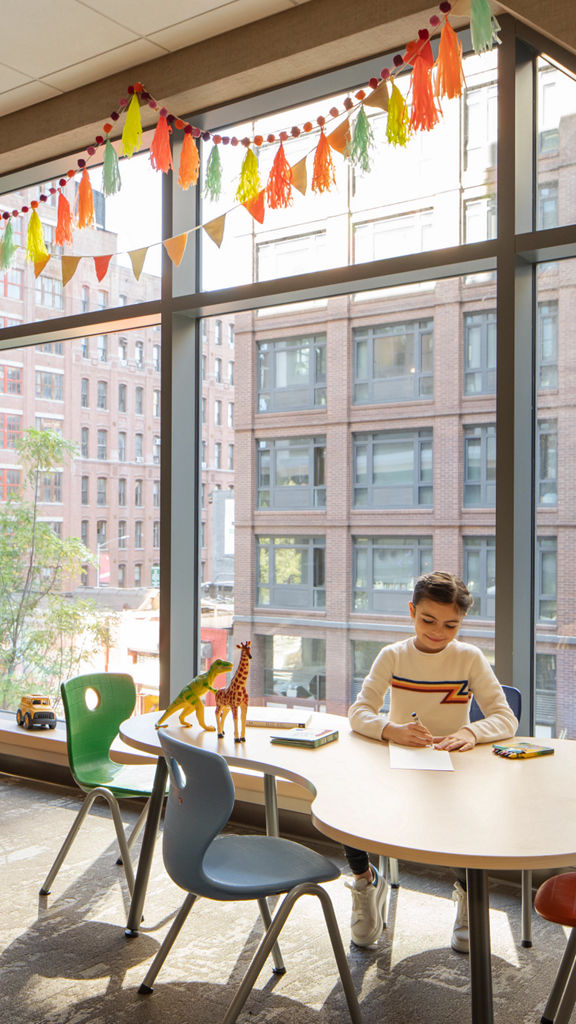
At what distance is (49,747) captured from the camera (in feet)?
14.5

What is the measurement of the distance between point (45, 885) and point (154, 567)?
164 cm

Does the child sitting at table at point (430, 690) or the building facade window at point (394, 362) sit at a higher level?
the building facade window at point (394, 362)

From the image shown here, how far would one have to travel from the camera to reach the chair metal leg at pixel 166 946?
2320 mm

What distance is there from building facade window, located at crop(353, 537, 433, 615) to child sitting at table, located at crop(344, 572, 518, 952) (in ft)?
3.41

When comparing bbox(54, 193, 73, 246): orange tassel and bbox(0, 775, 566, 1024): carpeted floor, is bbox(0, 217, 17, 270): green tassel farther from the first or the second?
bbox(0, 775, 566, 1024): carpeted floor

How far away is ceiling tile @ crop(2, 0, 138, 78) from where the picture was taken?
11.2ft

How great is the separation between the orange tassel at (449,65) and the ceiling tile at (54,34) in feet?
5.03

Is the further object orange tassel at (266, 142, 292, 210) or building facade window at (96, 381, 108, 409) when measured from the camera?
building facade window at (96, 381, 108, 409)

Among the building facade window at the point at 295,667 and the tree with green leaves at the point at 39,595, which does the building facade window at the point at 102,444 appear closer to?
the tree with green leaves at the point at 39,595

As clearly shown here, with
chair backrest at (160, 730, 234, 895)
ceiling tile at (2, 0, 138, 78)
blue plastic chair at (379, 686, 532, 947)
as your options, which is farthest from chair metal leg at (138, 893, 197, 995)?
ceiling tile at (2, 0, 138, 78)

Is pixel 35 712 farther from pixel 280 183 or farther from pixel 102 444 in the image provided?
pixel 280 183

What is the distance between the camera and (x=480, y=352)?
11.5ft

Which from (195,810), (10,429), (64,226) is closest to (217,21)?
(64,226)

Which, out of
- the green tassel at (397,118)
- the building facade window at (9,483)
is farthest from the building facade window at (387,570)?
the building facade window at (9,483)
